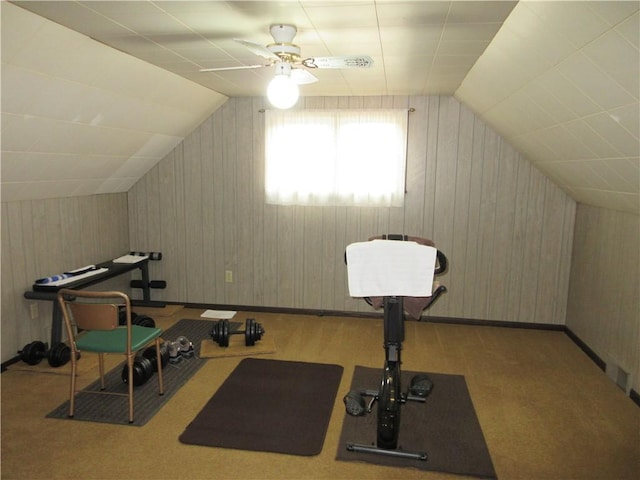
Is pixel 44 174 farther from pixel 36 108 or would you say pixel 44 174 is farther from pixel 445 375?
pixel 445 375

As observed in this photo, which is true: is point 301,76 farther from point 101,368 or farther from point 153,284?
point 153,284

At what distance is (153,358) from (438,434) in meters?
2.03

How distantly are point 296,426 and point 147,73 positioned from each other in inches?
100

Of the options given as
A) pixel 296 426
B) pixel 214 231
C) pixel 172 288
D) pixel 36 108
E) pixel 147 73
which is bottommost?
pixel 296 426

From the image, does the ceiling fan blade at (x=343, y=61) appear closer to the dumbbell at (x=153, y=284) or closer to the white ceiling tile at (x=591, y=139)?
the white ceiling tile at (x=591, y=139)

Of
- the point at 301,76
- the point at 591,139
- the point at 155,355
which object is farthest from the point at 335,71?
the point at 155,355

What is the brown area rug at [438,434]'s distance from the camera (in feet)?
7.92

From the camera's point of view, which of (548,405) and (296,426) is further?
(548,405)

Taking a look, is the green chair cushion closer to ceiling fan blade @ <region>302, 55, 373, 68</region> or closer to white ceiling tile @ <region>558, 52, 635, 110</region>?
ceiling fan blade @ <region>302, 55, 373, 68</region>

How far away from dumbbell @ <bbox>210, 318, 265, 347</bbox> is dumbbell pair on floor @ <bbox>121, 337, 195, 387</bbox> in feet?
0.72

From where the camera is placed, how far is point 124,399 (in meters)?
3.03

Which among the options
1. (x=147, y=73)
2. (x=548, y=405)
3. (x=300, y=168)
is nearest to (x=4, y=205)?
(x=147, y=73)

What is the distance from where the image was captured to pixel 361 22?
231 centimetres

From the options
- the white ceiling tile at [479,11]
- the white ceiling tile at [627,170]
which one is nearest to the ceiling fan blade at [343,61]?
the white ceiling tile at [479,11]
